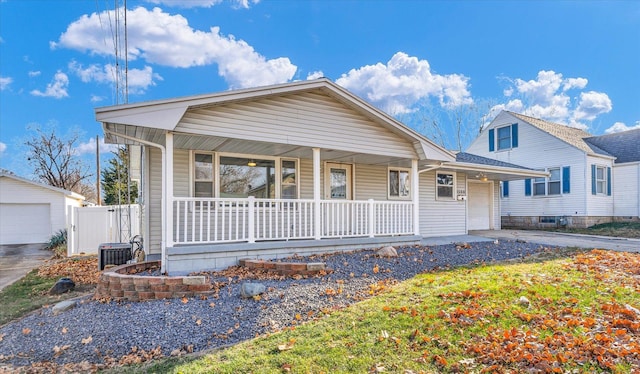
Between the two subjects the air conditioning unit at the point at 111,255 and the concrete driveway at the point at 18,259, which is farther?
the concrete driveway at the point at 18,259

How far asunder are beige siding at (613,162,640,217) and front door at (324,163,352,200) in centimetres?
1634

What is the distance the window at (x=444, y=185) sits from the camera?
43.0 feet

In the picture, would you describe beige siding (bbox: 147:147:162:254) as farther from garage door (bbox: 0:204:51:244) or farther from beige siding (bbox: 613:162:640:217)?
beige siding (bbox: 613:162:640:217)

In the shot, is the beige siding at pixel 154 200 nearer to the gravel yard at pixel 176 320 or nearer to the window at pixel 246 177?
the window at pixel 246 177

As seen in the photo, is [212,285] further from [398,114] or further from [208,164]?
[398,114]

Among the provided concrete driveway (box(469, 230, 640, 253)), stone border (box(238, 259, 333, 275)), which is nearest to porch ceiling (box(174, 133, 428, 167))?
stone border (box(238, 259, 333, 275))

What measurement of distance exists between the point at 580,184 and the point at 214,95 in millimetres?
17902

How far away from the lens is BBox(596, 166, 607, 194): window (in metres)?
17.7

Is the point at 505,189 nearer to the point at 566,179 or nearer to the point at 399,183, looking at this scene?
the point at 566,179

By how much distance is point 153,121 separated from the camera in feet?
21.2

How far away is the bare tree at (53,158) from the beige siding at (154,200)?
1057 inches

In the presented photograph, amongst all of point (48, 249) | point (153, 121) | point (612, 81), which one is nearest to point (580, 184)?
point (612, 81)

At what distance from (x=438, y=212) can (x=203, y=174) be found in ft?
28.3

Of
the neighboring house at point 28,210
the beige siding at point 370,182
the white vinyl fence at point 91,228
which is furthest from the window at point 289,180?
the neighboring house at point 28,210
